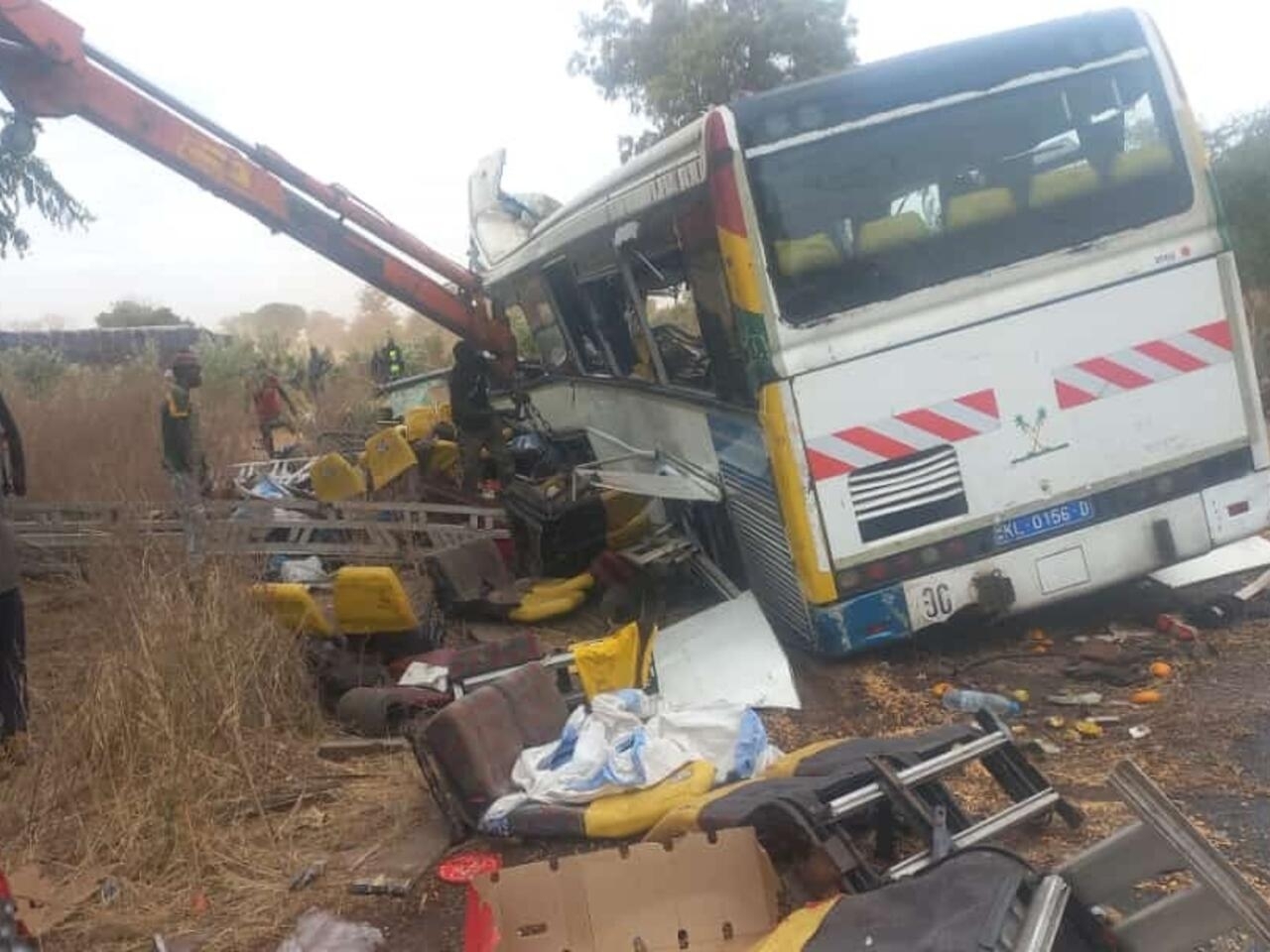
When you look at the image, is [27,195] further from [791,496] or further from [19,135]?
[791,496]

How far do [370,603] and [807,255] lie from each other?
272 cm

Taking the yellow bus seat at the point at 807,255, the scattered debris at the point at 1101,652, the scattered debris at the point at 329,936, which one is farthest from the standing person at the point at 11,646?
the scattered debris at the point at 1101,652

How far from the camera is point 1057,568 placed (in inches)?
211

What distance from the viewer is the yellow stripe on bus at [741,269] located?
5027mm

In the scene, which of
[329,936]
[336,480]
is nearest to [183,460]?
[336,480]

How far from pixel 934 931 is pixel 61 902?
3040 mm

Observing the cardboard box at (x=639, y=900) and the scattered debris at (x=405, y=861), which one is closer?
the cardboard box at (x=639, y=900)

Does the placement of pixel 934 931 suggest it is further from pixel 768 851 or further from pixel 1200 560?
pixel 1200 560

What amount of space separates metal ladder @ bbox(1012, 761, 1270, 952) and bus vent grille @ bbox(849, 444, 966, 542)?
8.31ft

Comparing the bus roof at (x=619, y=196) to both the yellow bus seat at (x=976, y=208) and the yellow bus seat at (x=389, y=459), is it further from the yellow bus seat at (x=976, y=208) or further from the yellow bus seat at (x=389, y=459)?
the yellow bus seat at (x=389, y=459)

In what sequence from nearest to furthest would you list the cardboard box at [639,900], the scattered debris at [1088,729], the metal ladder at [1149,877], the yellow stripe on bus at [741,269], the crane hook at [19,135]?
the metal ladder at [1149,877]
the cardboard box at [639,900]
the scattered debris at [1088,729]
the yellow stripe on bus at [741,269]
the crane hook at [19,135]

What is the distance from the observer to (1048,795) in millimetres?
3609

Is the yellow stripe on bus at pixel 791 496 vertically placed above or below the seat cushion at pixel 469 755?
above

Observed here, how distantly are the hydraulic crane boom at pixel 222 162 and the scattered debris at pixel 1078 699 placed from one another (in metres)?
7.47
